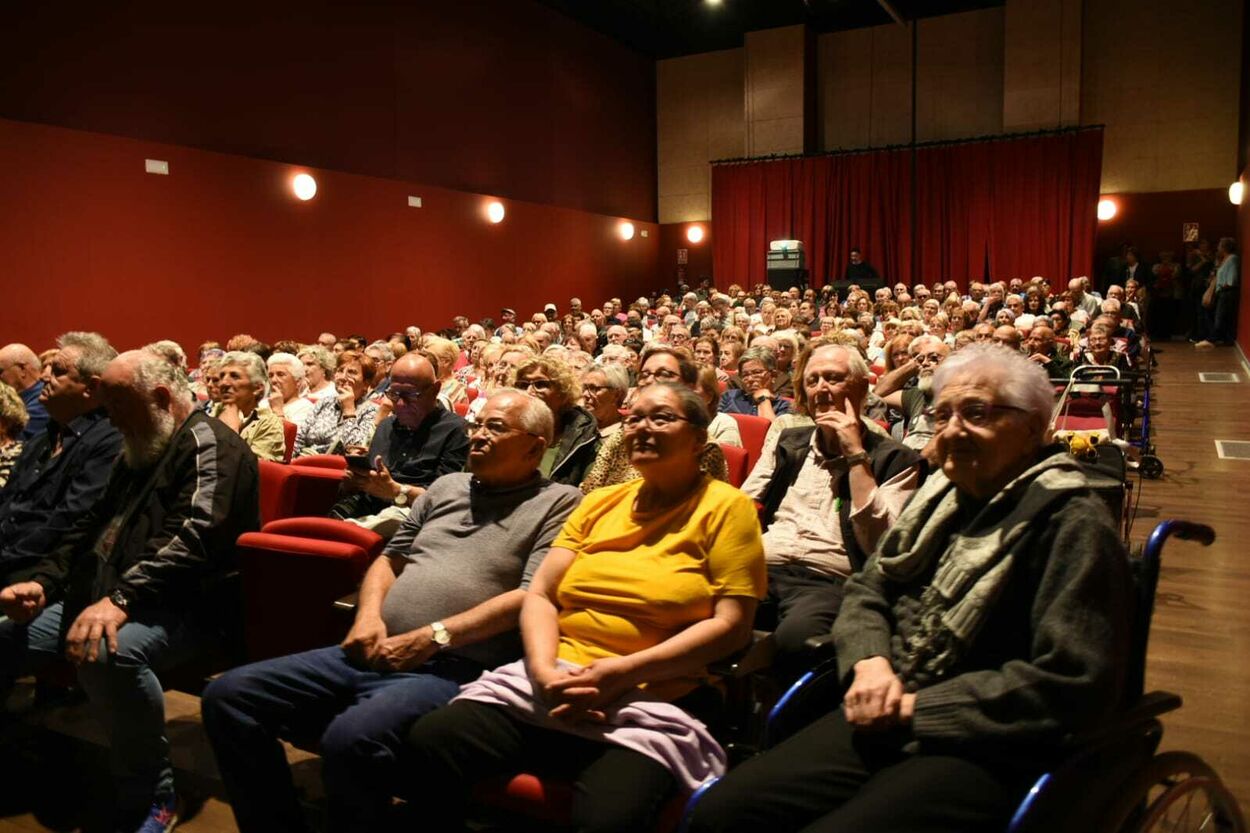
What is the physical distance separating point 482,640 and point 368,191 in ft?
30.2

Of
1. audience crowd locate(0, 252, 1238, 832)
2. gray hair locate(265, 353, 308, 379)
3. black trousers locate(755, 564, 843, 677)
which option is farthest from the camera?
gray hair locate(265, 353, 308, 379)

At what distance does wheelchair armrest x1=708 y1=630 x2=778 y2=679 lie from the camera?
1.88m

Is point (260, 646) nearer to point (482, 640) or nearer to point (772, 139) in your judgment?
point (482, 640)

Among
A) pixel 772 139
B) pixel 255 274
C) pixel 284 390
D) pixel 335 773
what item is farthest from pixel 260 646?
pixel 772 139

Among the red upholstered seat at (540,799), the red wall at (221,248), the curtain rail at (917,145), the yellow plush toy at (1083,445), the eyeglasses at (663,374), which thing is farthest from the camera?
the curtain rail at (917,145)

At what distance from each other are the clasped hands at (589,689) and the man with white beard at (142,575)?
1.11 metres

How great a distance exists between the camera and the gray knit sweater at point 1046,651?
1480 mm

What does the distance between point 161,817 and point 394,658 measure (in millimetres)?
754

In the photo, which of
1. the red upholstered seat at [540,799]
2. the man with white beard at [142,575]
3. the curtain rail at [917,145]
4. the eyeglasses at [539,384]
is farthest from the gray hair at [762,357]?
the curtain rail at [917,145]

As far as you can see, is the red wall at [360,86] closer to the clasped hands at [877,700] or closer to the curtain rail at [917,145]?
the curtain rail at [917,145]

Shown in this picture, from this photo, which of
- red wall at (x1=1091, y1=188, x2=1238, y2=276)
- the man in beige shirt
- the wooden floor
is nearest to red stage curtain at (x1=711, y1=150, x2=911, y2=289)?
red wall at (x1=1091, y1=188, x2=1238, y2=276)

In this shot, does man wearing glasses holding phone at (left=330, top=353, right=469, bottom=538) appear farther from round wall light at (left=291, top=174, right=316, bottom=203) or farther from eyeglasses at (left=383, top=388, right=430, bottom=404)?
round wall light at (left=291, top=174, right=316, bottom=203)

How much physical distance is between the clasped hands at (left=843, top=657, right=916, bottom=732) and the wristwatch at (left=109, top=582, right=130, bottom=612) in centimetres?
173

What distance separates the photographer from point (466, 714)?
1888 millimetres
